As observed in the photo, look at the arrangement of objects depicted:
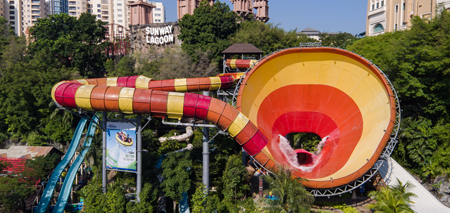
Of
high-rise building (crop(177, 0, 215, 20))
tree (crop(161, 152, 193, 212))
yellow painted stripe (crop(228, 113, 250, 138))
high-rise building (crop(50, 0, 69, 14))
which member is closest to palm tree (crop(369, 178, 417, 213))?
yellow painted stripe (crop(228, 113, 250, 138))

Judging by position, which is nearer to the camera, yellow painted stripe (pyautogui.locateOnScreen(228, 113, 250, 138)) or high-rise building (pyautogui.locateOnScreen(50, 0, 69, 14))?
yellow painted stripe (pyautogui.locateOnScreen(228, 113, 250, 138))

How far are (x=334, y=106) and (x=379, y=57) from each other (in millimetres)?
11539

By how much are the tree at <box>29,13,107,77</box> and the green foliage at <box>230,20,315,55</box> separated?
23.6m

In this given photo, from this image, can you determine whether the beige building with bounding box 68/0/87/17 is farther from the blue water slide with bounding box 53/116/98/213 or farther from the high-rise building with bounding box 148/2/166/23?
the blue water slide with bounding box 53/116/98/213

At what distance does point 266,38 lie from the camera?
176 feet

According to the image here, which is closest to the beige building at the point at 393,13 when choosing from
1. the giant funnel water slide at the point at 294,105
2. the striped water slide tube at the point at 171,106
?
the giant funnel water slide at the point at 294,105

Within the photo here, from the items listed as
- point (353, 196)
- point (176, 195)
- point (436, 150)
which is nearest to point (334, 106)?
point (353, 196)

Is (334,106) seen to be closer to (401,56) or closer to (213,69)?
(401,56)

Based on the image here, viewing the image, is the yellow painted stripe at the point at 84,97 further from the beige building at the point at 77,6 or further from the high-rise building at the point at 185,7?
the beige building at the point at 77,6

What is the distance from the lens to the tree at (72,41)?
52938mm

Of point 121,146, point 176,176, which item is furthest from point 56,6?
point 176,176

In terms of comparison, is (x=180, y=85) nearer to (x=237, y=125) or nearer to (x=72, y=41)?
(x=237, y=125)

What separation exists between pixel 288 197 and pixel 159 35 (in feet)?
169

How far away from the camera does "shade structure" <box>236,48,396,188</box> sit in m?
22.8
